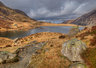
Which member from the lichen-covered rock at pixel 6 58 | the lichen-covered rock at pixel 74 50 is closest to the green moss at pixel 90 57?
the lichen-covered rock at pixel 74 50

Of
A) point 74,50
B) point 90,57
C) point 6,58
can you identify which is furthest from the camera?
point 6,58

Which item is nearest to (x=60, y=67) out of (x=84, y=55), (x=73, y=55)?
(x=73, y=55)

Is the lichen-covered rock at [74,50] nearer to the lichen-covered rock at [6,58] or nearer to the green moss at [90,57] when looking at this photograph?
the green moss at [90,57]

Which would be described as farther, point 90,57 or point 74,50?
point 74,50

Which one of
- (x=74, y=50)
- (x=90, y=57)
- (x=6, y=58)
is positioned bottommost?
(x=6, y=58)

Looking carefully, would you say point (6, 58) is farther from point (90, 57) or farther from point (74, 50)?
point (90, 57)

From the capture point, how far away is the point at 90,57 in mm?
12273

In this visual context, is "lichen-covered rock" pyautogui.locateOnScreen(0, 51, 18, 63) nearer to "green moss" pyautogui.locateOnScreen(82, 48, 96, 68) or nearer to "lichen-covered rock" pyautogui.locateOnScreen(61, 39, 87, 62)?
"lichen-covered rock" pyautogui.locateOnScreen(61, 39, 87, 62)

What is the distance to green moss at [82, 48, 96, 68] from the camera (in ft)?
37.2

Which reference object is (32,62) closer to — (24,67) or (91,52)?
(24,67)

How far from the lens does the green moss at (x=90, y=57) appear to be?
11.3 m

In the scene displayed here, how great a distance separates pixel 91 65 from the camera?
11086 millimetres

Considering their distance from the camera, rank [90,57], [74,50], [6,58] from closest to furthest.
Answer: [90,57] < [74,50] < [6,58]

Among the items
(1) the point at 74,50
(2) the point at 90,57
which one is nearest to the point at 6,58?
(1) the point at 74,50
